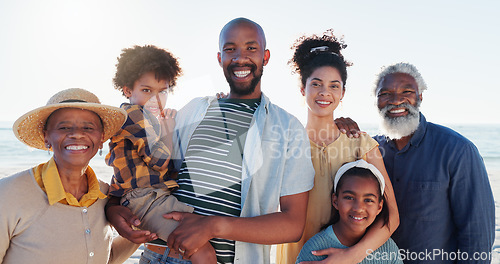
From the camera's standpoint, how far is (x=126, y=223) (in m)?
2.23

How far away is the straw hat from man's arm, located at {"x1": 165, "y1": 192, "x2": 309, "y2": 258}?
78 cm

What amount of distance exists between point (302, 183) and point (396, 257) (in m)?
0.98

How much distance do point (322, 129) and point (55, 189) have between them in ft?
6.48

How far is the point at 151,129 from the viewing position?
8.29 feet

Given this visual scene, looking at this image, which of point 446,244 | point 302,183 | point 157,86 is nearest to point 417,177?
point 446,244

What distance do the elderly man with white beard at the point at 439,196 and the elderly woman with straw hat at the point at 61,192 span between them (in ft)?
7.27

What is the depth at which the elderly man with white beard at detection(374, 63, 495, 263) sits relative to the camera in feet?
8.54

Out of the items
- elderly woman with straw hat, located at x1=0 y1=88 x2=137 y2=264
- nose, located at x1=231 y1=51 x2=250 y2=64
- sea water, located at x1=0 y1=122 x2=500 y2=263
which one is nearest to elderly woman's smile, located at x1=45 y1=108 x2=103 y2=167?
elderly woman with straw hat, located at x1=0 y1=88 x2=137 y2=264

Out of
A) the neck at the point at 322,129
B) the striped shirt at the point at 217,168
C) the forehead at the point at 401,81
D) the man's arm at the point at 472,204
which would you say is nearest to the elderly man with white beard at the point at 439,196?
the man's arm at the point at 472,204

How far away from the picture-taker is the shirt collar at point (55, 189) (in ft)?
6.96

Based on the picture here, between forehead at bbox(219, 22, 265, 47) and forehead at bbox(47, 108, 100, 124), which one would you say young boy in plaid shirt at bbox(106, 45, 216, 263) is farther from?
forehead at bbox(219, 22, 265, 47)

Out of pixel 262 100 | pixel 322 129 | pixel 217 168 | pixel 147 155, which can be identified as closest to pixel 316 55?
pixel 322 129

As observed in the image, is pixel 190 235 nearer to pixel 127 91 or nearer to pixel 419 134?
pixel 127 91

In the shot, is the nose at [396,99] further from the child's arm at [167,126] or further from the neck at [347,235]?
the child's arm at [167,126]
